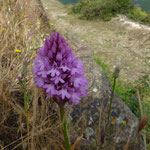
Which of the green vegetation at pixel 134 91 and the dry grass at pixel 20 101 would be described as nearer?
the dry grass at pixel 20 101

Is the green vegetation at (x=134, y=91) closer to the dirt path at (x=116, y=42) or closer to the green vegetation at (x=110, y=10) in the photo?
the dirt path at (x=116, y=42)

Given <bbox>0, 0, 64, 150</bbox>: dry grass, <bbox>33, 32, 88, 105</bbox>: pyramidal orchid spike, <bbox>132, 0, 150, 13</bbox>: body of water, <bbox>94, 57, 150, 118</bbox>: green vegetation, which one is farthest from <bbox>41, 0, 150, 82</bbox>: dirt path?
<bbox>132, 0, 150, 13</bbox>: body of water

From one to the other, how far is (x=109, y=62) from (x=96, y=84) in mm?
1756

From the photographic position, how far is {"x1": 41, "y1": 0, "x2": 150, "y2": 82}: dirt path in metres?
3.46

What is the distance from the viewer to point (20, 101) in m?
1.74

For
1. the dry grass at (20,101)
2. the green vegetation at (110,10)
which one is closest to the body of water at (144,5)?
the green vegetation at (110,10)

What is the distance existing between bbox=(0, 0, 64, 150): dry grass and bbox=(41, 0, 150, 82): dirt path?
1.43 meters

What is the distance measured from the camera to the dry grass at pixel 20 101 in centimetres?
118

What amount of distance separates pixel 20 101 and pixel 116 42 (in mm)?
3470

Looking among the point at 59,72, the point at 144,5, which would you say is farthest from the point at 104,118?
the point at 144,5

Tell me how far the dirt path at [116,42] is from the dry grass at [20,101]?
4.69ft

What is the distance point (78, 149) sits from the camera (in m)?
1.23

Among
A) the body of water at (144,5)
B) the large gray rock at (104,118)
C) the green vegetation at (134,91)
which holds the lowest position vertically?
the green vegetation at (134,91)

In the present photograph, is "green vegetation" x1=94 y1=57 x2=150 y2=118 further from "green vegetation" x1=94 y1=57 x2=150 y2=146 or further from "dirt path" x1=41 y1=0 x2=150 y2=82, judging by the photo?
"dirt path" x1=41 y1=0 x2=150 y2=82
